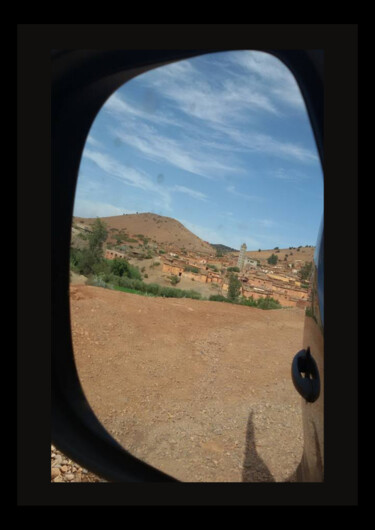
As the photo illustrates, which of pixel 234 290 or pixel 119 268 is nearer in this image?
pixel 119 268

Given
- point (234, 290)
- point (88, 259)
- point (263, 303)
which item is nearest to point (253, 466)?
point (263, 303)

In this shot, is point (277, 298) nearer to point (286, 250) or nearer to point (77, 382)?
point (77, 382)

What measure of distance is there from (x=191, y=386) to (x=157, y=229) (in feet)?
177

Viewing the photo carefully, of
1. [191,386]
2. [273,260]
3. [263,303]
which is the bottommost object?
[191,386]

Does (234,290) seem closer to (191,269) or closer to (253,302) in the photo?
(253,302)

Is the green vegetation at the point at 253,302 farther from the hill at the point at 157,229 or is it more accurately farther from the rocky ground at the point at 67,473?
the hill at the point at 157,229

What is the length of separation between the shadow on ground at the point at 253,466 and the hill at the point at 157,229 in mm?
47069

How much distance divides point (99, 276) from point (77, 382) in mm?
17767

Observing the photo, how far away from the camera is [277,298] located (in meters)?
22.7

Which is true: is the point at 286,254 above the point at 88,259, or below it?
above

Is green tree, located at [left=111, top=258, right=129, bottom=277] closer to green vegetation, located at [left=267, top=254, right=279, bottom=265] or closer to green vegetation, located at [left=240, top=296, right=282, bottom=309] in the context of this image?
green vegetation, located at [left=240, top=296, right=282, bottom=309]

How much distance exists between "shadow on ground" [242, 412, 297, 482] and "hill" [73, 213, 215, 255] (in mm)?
47069

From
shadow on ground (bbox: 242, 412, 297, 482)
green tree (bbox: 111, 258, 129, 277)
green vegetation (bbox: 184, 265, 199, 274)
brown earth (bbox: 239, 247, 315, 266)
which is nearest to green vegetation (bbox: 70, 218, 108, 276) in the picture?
green tree (bbox: 111, 258, 129, 277)

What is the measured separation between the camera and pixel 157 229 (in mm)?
60281
